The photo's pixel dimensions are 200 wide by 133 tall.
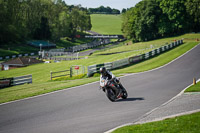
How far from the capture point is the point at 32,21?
10781cm

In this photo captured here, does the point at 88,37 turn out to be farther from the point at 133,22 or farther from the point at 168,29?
the point at 168,29

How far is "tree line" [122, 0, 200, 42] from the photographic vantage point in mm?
82938

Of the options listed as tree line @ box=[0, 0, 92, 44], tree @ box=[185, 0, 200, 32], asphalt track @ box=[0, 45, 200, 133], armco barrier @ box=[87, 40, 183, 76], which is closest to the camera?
asphalt track @ box=[0, 45, 200, 133]

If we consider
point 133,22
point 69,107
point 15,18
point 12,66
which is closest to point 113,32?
point 133,22

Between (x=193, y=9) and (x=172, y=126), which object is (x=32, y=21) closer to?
(x=193, y=9)

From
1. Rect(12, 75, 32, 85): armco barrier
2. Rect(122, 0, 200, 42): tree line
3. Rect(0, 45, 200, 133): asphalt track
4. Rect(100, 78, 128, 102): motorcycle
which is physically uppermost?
Rect(122, 0, 200, 42): tree line

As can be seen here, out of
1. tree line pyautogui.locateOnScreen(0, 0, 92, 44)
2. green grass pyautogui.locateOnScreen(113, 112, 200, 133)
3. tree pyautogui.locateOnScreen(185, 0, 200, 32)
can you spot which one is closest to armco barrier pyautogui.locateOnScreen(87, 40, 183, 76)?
green grass pyautogui.locateOnScreen(113, 112, 200, 133)

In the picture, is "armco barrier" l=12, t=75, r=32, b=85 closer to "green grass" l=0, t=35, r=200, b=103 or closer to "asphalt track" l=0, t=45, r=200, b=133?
"green grass" l=0, t=35, r=200, b=103

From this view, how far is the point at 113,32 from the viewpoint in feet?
555

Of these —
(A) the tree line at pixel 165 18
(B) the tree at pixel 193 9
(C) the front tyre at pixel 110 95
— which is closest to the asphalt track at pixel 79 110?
(C) the front tyre at pixel 110 95

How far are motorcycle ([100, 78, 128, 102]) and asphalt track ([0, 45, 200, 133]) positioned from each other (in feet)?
1.25

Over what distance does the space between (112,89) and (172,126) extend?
581 centimetres

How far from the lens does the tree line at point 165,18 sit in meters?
82.9

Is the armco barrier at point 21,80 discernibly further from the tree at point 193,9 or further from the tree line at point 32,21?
the tree at point 193,9
